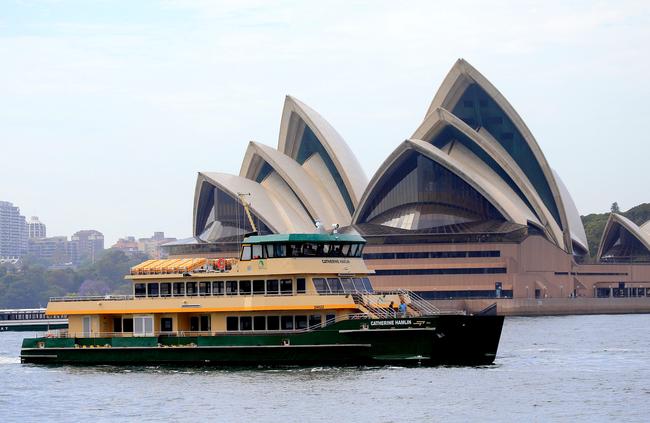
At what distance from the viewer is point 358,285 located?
51.0 metres

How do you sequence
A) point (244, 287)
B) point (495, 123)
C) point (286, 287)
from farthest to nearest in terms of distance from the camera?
point (495, 123) → point (244, 287) → point (286, 287)

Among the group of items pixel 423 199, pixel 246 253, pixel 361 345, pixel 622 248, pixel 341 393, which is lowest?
pixel 341 393

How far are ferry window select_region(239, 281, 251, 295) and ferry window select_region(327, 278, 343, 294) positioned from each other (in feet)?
10.7

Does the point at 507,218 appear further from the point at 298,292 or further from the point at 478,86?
the point at 298,292

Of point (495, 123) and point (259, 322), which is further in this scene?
point (495, 123)

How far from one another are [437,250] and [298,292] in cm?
6587

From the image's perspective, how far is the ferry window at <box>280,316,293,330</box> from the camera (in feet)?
164

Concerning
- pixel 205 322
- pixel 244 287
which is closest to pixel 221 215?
pixel 205 322

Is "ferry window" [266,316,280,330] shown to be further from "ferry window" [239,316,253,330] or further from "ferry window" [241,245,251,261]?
"ferry window" [241,245,251,261]

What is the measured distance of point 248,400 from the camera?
1640 inches

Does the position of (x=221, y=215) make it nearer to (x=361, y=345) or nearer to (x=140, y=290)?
(x=140, y=290)

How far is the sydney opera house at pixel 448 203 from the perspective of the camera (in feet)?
377

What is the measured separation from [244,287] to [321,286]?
3252 millimetres

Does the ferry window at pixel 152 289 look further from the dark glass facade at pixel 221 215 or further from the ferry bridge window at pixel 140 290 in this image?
the dark glass facade at pixel 221 215
